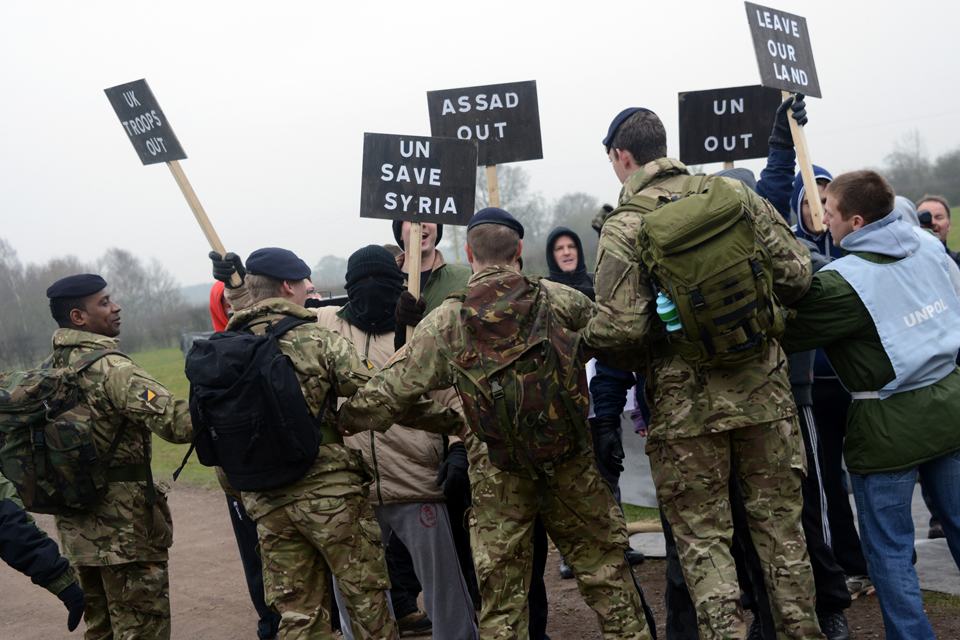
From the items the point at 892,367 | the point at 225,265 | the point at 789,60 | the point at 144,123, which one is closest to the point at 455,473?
the point at 892,367

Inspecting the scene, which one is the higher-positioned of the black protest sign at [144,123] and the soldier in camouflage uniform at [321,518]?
the black protest sign at [144,123]

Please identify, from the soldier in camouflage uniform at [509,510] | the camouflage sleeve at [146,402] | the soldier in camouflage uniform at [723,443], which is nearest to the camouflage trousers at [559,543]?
the soldier in camouflage uniform at [509,510]

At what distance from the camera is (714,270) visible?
2.75m

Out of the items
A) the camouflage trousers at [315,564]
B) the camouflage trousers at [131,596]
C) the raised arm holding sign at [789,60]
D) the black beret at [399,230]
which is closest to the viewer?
the camouflage trousers at [315,564]

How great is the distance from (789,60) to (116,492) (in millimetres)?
4465

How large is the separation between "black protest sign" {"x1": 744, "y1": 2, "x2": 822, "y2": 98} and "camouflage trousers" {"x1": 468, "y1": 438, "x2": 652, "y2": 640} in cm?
251

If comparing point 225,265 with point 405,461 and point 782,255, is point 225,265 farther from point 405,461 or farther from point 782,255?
point 782,255

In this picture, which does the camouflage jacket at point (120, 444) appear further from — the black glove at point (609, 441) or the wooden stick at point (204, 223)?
the black glove at point (609, 441)

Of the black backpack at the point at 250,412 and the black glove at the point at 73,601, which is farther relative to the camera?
the black glove at the point at 73,601

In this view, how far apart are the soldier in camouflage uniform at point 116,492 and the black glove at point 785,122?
3361mm

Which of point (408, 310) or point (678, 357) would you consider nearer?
point (678, 357)

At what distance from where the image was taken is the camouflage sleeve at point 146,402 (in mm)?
3484

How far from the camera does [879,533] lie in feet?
10.2

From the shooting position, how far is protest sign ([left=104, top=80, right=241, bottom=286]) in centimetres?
485
